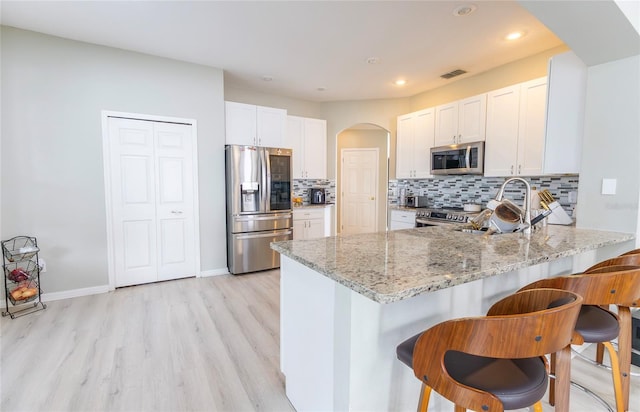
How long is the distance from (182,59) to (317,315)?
141 inches

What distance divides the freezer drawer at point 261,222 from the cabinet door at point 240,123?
107cm

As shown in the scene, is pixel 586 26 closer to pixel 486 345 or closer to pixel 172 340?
pixel 486 345

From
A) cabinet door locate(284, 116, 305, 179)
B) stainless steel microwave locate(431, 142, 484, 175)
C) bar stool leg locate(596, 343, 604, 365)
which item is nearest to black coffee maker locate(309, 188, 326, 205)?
cabinet door locate(284, 116, 305, 179)

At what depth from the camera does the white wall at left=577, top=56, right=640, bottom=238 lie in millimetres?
2008

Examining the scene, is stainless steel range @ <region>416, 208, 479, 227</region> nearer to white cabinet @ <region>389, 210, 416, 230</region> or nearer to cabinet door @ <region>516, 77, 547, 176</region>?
white cabinet @ <region>389, 210, 416, 230</region>

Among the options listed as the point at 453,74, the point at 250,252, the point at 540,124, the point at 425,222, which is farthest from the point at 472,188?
the point at 250,252

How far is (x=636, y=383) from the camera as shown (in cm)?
183

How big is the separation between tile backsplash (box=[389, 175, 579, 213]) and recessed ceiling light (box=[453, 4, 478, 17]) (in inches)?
71.8

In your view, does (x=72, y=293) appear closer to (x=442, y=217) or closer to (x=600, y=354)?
(x=442, y=217)

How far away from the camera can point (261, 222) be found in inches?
162

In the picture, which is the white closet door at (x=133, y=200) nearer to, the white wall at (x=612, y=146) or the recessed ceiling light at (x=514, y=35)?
the recessed ceiling light at (x=514, y=35)

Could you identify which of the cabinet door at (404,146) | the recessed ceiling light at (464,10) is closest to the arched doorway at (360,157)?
the cabinet door at (404,146)

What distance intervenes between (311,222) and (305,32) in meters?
2.83

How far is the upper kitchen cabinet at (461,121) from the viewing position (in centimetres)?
373
